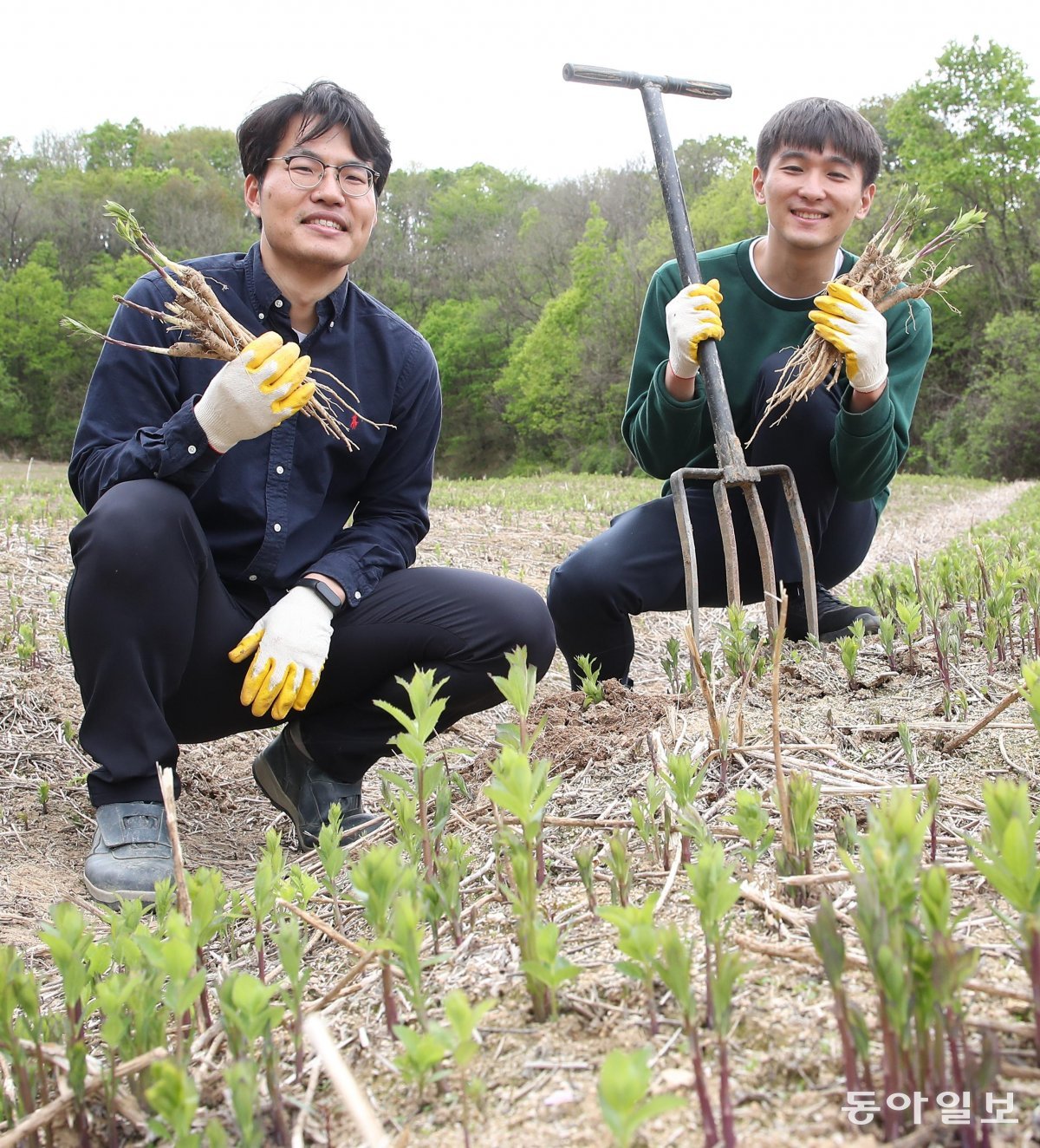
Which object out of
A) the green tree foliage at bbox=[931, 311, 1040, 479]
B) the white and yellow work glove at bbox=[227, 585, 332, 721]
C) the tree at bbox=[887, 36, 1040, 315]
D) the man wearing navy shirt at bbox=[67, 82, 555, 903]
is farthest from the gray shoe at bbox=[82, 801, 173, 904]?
the tree at bbox=[887, 36, 1040, 315]

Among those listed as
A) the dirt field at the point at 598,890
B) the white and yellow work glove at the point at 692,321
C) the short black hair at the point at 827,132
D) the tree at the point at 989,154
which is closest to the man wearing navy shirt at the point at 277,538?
the dirt field at the point at 598,890

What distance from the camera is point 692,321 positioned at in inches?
143

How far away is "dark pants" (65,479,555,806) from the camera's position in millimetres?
2760

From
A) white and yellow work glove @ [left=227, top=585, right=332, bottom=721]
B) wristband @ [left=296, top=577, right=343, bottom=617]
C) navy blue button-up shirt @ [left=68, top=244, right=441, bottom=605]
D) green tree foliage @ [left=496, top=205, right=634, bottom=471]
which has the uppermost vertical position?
green tree foliage @ [left=496, top=205, right=634, bottom=471]

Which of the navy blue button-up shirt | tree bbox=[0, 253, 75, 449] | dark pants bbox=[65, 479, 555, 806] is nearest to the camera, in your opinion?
dark pants bbox=[65, 479, 555, 806]

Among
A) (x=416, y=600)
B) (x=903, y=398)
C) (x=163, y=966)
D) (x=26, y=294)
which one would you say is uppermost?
(x=26, y=294)

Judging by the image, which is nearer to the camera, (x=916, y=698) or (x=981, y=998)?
(x=981, y=998)

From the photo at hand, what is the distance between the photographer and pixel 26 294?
48.1m

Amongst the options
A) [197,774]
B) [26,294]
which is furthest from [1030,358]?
[26,294]

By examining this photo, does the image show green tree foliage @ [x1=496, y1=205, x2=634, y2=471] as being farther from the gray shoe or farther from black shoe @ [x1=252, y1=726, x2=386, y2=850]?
the gray shoe

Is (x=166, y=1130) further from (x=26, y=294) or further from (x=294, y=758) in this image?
(x=26, y=294)

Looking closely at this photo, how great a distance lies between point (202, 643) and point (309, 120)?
5.42ft

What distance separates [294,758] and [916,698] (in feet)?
6.38

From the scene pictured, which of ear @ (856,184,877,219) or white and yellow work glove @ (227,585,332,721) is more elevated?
ear @ (856,184,877,219)
